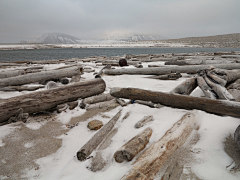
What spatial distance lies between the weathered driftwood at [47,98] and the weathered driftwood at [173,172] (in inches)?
124

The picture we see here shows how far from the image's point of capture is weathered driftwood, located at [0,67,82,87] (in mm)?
Result: 5795

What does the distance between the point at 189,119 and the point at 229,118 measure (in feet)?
2.78

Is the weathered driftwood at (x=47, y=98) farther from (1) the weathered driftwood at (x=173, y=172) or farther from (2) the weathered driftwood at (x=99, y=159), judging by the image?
(1) the weathered driftwood at (x=173, y=172)

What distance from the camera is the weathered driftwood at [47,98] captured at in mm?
3288

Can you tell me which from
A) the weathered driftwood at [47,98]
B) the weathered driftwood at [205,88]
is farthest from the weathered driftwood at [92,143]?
the weathered driftwood at [205,88]

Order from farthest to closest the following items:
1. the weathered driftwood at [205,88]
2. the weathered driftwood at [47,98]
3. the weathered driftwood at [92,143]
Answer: the weathered driftwood at [205,88]
the weathered driftwood at [47,98]
the weathered driftwood at [92,143]

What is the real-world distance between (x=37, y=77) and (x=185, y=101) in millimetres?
5749

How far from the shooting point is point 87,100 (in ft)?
13.9

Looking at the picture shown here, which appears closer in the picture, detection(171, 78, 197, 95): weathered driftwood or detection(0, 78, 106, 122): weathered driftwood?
detection(0, 78, 106, 122): weathered driftwood

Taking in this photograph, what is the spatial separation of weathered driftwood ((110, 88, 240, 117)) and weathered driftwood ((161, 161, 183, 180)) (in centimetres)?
162

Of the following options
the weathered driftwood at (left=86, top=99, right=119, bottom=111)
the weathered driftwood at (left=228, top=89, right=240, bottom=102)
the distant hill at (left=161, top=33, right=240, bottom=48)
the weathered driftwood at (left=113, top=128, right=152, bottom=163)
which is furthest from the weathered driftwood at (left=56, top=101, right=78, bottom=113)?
the distant hill at (left=161, top=33, right=240, bottom=48)

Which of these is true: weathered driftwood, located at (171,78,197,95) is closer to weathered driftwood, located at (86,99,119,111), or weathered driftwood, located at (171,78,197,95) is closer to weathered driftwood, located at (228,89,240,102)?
weathered driftwood, located at (228,89,240,102)

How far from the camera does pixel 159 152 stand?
6.32 feet

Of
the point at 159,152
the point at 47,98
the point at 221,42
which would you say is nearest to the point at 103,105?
the point at 47,98
